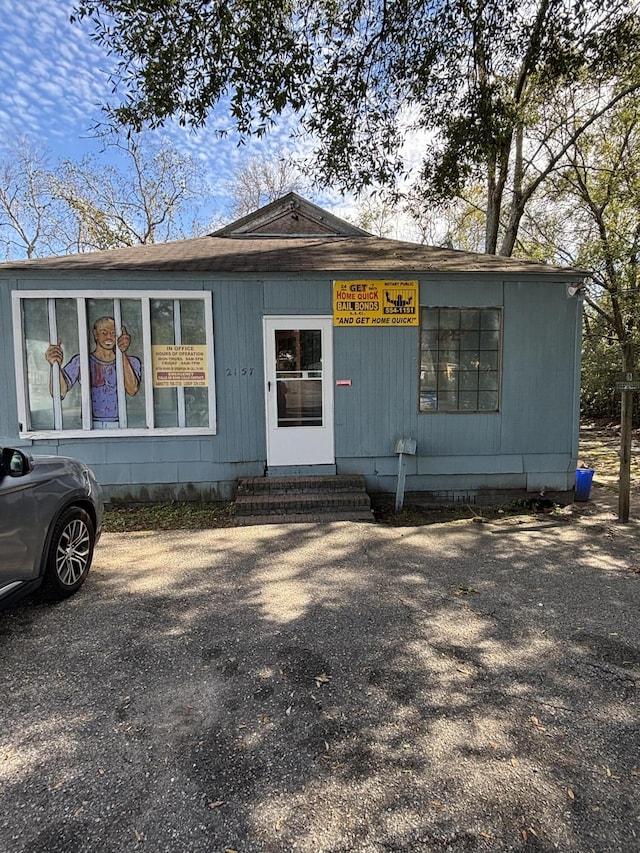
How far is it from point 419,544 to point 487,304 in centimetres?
351

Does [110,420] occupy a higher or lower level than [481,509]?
higher

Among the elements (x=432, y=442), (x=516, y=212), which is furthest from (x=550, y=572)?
(x=516, y=212)

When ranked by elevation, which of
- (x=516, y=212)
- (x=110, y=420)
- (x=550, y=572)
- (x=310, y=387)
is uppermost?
(x=516, y=212)

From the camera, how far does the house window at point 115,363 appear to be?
6.04m

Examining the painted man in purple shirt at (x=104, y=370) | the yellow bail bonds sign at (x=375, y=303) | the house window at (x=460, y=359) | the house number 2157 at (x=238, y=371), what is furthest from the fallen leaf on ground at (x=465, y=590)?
the painted man in purple shirt at (x=104, y=370)

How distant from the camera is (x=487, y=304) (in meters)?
6.43

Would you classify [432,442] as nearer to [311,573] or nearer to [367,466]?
[367,466]

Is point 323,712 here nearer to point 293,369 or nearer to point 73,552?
point 73,552

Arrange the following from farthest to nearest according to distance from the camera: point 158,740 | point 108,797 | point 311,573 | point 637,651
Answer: point 311,573 < point 637,651 < point 158,740 < point 108,797

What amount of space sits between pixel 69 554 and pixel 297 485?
3142 millimetres

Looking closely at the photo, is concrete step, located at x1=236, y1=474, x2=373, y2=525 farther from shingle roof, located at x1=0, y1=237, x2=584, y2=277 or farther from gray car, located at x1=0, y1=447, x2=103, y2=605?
shingle roof, located at x1=0, y1=237, x2=584, y2=277

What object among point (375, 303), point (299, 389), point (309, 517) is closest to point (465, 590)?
point (309, 517)

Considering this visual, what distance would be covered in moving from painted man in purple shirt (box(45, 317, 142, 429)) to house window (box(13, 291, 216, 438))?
1 cm

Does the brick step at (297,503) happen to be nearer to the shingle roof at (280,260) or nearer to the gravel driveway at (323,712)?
the gravel driveway at (323,712)
